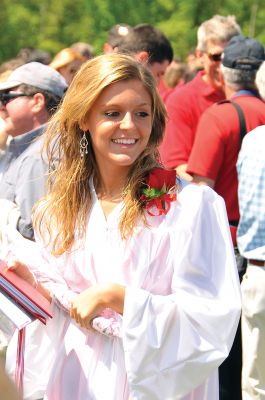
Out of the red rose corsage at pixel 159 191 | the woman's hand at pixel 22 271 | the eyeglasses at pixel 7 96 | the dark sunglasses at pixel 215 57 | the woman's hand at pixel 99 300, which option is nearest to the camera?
the woman's hand at pixel 99 300

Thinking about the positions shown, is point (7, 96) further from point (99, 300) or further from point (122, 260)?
point (99, 300)

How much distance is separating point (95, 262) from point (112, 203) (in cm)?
26

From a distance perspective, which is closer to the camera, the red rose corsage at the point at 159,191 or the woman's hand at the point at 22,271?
the red rose corsage at the point at 159,191

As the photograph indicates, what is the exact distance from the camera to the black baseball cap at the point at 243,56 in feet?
21.8

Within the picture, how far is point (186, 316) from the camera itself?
3467 millimetres

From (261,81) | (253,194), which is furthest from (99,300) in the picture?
(261,81)

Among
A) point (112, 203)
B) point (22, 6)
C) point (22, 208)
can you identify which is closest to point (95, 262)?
point (112, 203)

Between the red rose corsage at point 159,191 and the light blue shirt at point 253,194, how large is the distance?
6.55 ft

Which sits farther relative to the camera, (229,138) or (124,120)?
(229,138)

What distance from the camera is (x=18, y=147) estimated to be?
5898 millimetres

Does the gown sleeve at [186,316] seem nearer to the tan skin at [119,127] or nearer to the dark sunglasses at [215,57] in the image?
the tan skin at [119,127]

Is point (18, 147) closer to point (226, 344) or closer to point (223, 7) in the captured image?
point (226, 344)

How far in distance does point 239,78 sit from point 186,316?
11.2 feet

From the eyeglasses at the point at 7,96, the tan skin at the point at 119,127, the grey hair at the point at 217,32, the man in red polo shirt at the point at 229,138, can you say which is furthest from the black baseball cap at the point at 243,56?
the tan skin at the point at 119,127
